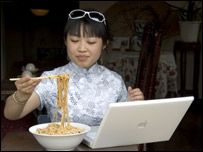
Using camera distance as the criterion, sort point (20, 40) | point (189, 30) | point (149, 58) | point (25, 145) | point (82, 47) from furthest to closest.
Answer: point (20, 40)
point (189, 30)
point (149, 58)
point (82, 47)
point (25, 145)

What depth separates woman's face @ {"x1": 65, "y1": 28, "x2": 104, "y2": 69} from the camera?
1.64 metres

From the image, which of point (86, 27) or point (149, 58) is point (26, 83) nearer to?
point (86, 27)

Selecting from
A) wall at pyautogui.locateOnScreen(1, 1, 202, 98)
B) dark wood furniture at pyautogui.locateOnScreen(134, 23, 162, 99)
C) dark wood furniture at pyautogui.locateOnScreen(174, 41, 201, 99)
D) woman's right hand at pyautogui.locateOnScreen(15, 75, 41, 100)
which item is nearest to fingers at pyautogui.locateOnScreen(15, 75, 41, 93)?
woman's right hand at pyautogui.locateOnScreen(15, 75, 41, 100)

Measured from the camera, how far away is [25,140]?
4.90 ft

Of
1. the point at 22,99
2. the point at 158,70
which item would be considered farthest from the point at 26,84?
the point at 158,70

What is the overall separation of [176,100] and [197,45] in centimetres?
375

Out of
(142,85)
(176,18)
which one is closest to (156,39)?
(142,85)

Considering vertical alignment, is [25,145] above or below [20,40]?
below

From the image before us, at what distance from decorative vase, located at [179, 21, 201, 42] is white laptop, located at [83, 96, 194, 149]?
3.60 m

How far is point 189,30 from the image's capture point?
16.2ft

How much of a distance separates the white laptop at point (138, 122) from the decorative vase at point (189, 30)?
142 inches

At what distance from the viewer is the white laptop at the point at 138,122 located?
126 centimetres

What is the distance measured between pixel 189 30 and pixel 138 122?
3.77 metres

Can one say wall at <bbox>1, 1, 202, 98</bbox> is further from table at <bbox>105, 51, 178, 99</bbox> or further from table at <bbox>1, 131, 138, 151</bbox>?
table at <bbox>1, 131, 138, 151</bbox>
